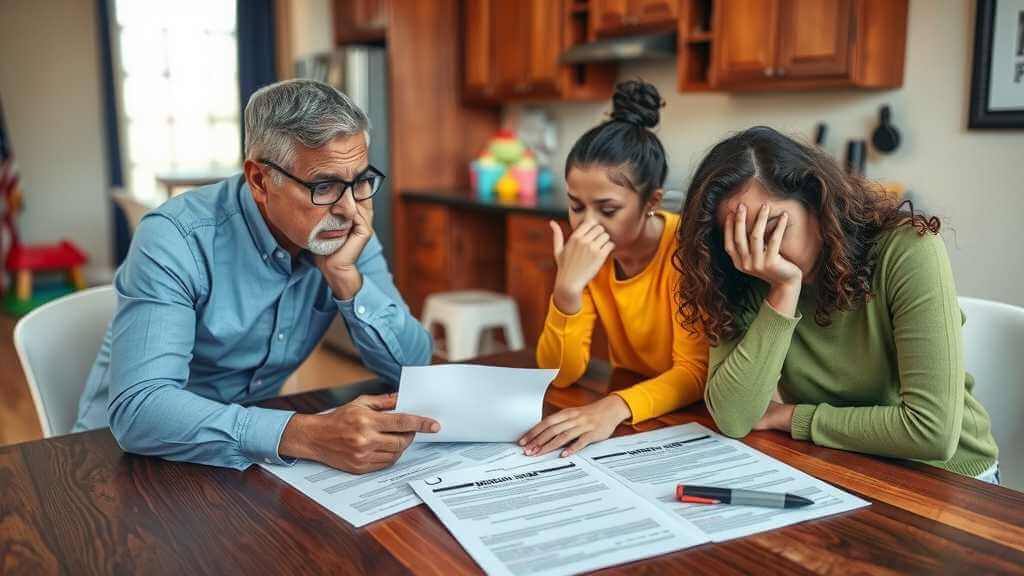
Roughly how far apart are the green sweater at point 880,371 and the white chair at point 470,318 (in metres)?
2.41

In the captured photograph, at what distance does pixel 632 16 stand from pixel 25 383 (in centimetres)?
342

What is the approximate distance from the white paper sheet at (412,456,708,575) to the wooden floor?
Result: 236 centimetres

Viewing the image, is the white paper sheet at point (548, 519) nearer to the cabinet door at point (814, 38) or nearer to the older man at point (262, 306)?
the older man at point (262, 306)

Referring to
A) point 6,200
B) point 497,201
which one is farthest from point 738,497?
point 6,200

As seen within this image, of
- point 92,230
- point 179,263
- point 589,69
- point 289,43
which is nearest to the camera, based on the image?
point 179,263

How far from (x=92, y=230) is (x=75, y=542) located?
257 inches

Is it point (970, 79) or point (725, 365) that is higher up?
point (970, 79)

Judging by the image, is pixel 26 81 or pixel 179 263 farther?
pixel 26 81

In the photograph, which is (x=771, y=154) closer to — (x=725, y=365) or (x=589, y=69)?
(x=725, y=365)

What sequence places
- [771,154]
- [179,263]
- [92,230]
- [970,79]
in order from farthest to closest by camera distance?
[92,230]
[970,79]
[179,263]
[771,154]

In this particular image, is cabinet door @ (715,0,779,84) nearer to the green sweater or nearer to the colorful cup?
the colorful cup

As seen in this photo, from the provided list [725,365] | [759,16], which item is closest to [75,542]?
[725,365]

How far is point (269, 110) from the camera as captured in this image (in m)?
1.41

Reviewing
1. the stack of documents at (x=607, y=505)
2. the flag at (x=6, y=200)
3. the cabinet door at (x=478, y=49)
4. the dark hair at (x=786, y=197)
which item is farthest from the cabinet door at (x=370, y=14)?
the stack of documents at (x=607, y=505)
